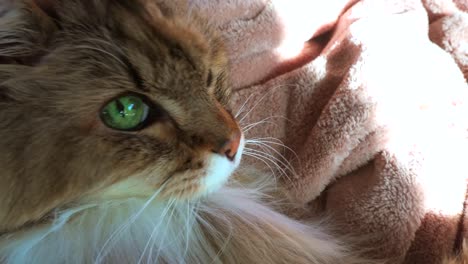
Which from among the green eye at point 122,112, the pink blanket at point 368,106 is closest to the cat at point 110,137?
the green eye at point 122,112

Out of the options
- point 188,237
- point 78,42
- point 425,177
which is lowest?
point 425,177

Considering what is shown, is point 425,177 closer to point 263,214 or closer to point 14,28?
point 263,214

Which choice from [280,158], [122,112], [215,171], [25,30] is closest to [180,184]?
[215,171]

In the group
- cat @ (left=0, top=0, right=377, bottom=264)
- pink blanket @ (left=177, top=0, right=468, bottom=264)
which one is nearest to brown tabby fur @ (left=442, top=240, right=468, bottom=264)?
pink blanket @ (left=177, top=0, right=468, bottom=264)

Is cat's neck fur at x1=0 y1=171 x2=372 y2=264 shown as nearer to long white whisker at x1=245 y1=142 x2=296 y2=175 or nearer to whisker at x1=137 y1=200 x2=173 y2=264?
whisker at x1=137 y1=200 x2=173 y2=264

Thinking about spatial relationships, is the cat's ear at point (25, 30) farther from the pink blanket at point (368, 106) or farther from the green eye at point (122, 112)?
the pink blanket at point (368, 106)

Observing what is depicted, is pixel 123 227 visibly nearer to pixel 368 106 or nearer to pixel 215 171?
pixel 215 171

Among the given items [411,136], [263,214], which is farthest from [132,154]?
[411,136]
